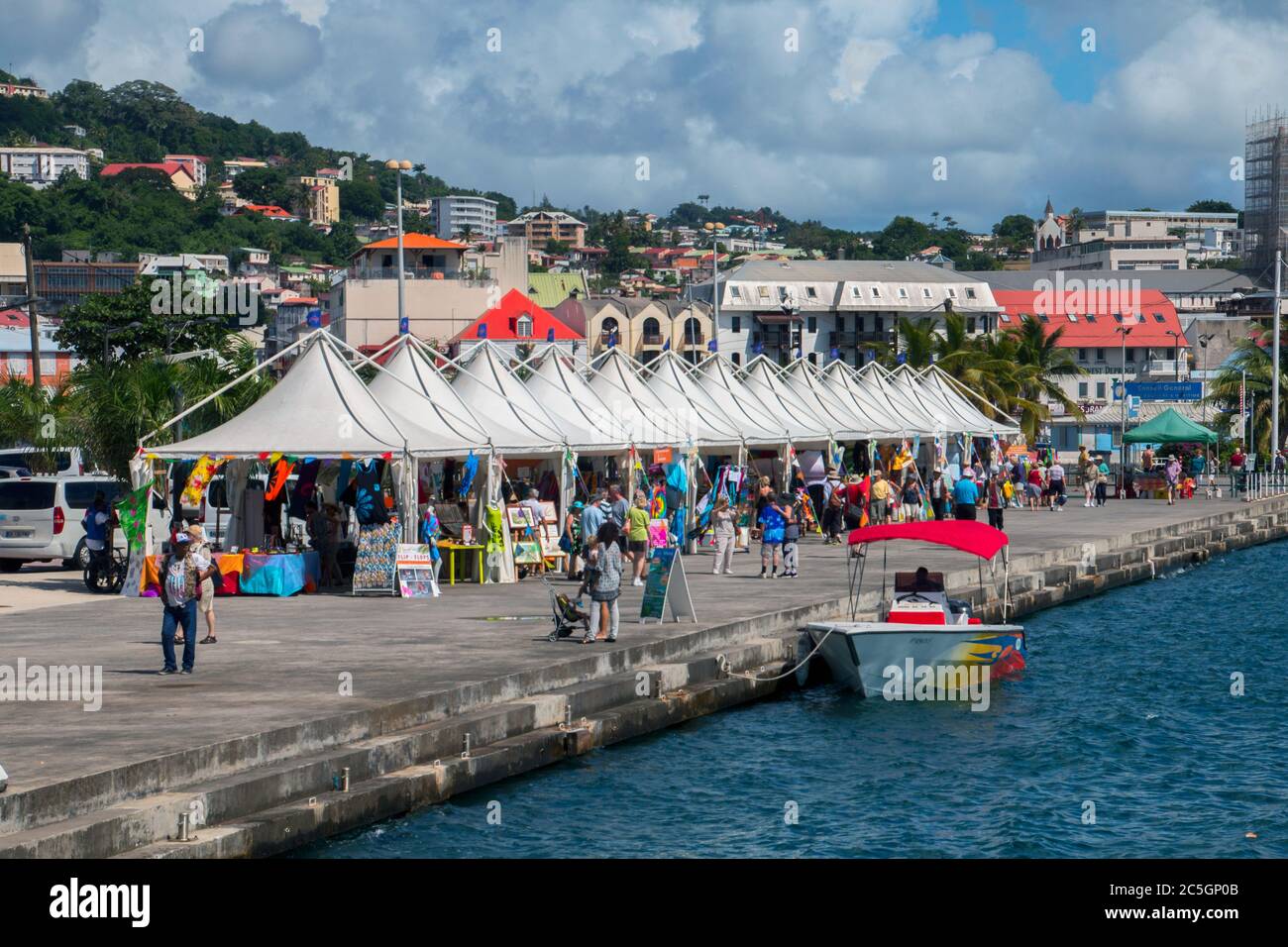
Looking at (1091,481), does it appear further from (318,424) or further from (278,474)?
(278,474)

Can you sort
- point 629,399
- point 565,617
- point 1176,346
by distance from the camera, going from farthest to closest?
point 1176,346
point 629,399
point 565,617

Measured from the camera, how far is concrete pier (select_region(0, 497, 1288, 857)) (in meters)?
14.1

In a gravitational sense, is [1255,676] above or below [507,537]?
below

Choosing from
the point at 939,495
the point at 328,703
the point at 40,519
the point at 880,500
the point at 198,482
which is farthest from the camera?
the point at 939,495

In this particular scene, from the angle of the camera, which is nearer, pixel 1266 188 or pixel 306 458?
pixel 306 458

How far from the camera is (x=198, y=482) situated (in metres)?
27.7

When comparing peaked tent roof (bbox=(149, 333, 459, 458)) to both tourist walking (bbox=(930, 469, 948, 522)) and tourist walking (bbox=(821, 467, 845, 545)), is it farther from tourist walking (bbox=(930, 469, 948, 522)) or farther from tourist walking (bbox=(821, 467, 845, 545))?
tourist walking (bbox=(930, 469, 948, 522))

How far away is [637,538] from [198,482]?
786cm

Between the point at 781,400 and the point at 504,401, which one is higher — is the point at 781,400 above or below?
above

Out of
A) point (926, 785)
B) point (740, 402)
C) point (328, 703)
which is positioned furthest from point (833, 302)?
point (328, 703)

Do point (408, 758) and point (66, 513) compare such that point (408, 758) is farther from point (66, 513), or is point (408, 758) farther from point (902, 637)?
point (66, 513)

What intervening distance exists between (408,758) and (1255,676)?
16.7m

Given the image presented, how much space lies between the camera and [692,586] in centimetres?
3069
